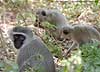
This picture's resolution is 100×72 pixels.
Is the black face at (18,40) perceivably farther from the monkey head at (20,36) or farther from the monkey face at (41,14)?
the monkey face at (41,14)

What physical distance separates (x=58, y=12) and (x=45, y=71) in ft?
12.1

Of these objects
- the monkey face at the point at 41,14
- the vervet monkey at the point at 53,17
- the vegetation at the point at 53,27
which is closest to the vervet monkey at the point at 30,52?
the vegetation at the point at 53,27

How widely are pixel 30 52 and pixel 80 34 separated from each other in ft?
6.80

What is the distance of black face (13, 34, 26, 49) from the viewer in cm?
523

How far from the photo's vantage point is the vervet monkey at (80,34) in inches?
267

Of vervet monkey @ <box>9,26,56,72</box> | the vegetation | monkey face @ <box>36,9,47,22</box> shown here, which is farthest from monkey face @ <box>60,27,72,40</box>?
vervet monkey @ <box>9,26,56,72</box>

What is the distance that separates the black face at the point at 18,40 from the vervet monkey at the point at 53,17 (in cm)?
258

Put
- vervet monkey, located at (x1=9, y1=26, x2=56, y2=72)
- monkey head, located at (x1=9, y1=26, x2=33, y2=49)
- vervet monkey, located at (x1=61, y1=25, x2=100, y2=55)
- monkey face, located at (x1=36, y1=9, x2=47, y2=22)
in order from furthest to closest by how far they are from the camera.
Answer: monkey face, located at (x1=36, y1=9, x2=47, y2=22), vervet monkey, located at (x1=61, y1=25, x2=100, y2=55), monkey head, located at (x1=9, y1=26, x2=33, y2=49), vervet monkey, located at (x1=9, y1=26, x2=56, y2=72)

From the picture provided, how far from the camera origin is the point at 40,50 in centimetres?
502

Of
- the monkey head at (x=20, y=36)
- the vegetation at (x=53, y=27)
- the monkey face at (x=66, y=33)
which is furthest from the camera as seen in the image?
the monkey face at (x=66, y=33)

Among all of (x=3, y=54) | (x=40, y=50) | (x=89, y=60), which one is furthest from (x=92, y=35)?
(x=89, y=60)

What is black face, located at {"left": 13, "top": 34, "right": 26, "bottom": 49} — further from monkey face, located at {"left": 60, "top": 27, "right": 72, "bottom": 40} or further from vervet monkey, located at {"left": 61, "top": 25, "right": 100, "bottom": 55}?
monkey face, located at {"left": 60, "top": 27, "right": 72, "bottom": 40}

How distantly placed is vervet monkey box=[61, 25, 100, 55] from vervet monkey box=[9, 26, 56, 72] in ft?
5.92

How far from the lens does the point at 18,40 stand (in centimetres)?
529
